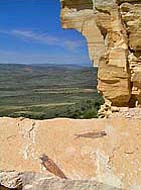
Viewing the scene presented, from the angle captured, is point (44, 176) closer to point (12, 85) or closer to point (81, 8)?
point (81, 8)

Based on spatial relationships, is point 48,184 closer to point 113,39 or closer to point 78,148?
point 78,148

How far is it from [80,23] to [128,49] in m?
1.34

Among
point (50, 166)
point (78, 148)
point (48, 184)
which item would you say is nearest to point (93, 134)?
point (78, 148)

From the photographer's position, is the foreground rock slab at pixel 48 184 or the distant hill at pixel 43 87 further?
the distant hill at pixel 43 87

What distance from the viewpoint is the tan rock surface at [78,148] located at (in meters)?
6.32

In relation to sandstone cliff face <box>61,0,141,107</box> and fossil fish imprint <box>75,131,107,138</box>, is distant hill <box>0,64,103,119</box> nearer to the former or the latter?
sandstone cliff face <box>61,0,141,107</box>

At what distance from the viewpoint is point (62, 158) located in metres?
6.65

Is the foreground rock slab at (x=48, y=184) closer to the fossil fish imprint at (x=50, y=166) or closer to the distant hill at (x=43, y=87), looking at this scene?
the fossil fish imprint at (x=50, y=166)

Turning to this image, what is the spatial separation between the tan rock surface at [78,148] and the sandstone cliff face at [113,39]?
2.98 meters

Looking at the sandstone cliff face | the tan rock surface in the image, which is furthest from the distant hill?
the tan rock surface

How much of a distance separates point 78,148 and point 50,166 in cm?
58

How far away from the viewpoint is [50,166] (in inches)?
254

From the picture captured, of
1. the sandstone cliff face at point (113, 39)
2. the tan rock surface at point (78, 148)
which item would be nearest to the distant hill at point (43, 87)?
the sandstone cliff face at point (113, 39)

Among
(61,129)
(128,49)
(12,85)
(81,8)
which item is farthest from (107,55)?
(12,85)
